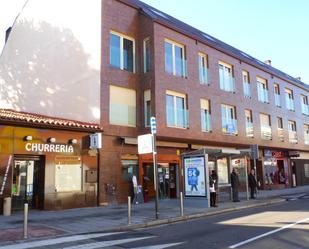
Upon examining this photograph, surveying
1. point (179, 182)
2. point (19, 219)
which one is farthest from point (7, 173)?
point (179, 182)

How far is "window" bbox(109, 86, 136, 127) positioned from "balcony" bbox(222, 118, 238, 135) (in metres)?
7.83

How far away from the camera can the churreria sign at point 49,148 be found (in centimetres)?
1622

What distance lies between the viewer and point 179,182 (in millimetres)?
22812

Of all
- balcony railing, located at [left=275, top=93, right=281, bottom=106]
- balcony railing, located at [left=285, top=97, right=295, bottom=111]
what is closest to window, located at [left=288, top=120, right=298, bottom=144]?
balcony railing, located at [left=285, top=97, right=295, bottom=111]

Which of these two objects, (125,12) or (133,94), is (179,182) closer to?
(133,94)

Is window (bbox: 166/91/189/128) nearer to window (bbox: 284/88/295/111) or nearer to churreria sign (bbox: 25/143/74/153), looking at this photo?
churreria sign (bbox: 25/143/74/153)

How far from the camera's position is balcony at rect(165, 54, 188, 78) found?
21906 mm

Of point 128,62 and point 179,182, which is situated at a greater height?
point 128,62

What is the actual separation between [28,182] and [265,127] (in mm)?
20987

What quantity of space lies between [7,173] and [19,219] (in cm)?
252

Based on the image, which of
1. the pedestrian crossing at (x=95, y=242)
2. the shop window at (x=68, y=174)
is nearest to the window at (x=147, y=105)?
the shop window at (x=68, y=174)

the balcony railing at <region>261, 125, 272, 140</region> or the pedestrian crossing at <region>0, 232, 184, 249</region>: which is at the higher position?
the balcony railing at <region>261, 125, 272, 140</region>

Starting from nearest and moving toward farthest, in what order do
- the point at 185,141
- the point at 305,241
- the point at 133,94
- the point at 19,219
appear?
the point at 305,241 < the point at 19,219 < the point at 133,94 < the point at 185,141

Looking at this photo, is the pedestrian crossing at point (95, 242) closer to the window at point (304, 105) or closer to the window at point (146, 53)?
the window at point (146, 53)
